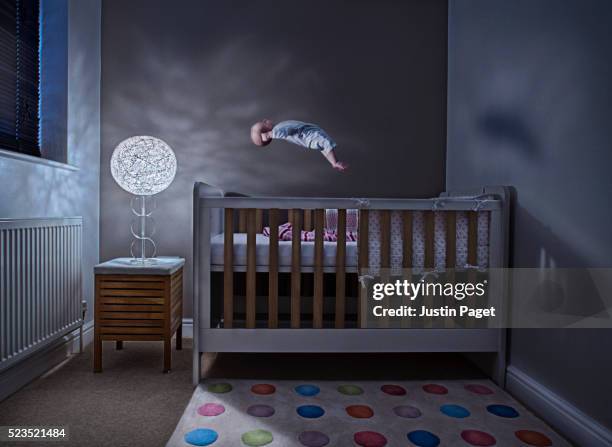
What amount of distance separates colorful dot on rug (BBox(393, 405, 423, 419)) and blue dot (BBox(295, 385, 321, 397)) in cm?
34

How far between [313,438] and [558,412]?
893mm

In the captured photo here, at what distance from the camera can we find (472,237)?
1999 millimetres

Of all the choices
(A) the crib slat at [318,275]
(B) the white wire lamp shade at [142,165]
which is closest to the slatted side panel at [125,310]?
(B) the white wire lamp shade at [142,165]

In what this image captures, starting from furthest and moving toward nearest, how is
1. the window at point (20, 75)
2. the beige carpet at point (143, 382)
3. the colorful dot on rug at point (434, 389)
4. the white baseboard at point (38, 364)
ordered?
the window at point (20, 75) < the colorful dot on rug at point (434, 389) < the white baseboard at point (38, 364) < the beige carpet at point (143, 382)

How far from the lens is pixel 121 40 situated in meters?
2.75

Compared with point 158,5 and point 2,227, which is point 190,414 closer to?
point 2,227

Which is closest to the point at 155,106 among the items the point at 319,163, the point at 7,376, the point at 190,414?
the point at 319,163

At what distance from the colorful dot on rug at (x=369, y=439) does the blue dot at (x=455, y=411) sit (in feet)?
1.13

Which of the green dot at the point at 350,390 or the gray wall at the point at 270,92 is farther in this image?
the gray wall at the point at 270,92

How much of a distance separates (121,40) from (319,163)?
1.43m

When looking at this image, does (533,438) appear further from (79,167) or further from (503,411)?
(79,167)

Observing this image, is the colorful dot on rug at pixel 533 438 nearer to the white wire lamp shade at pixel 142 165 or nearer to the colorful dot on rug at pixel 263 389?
the colorful dot on rug at pixel 263 389

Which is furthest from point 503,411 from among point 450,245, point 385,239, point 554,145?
point 554,145

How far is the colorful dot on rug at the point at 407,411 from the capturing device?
167 cm
